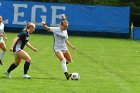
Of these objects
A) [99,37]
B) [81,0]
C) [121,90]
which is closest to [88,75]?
[121,90]

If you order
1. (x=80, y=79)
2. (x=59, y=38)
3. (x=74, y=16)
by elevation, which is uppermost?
(x=59, y=38)

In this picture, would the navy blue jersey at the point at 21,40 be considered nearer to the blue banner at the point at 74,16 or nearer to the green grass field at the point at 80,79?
the green grass field at the point at 80,79

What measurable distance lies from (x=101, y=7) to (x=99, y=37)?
10.6 ft

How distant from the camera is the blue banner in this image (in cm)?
4838

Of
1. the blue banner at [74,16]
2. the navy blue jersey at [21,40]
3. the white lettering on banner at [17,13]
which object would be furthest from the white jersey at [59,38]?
the white lettering on banner at [17,13]

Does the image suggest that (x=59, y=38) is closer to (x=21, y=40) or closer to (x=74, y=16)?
(x=21, y=40)

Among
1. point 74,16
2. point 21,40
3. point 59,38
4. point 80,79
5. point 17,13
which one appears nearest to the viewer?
point 21,40

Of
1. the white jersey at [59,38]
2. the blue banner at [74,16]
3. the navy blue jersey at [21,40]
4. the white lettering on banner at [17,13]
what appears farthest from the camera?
the white lettering on banner at [17,13]

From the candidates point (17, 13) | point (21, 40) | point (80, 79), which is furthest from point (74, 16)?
point (21, 40)

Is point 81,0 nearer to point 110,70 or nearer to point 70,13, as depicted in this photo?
point 70,13

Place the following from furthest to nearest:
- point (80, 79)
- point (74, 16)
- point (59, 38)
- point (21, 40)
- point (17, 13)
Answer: point (17, 13)
point (74, 16)
point (59, 38)
point (80, 79)
point (21, 40)

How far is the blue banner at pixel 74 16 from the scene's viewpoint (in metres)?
48.4

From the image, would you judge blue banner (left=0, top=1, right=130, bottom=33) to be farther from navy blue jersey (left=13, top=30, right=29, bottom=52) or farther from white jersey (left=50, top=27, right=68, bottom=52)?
navy blue jersey (left=13, top=30, right=29, bottom=52)

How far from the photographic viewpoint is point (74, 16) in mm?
48562
